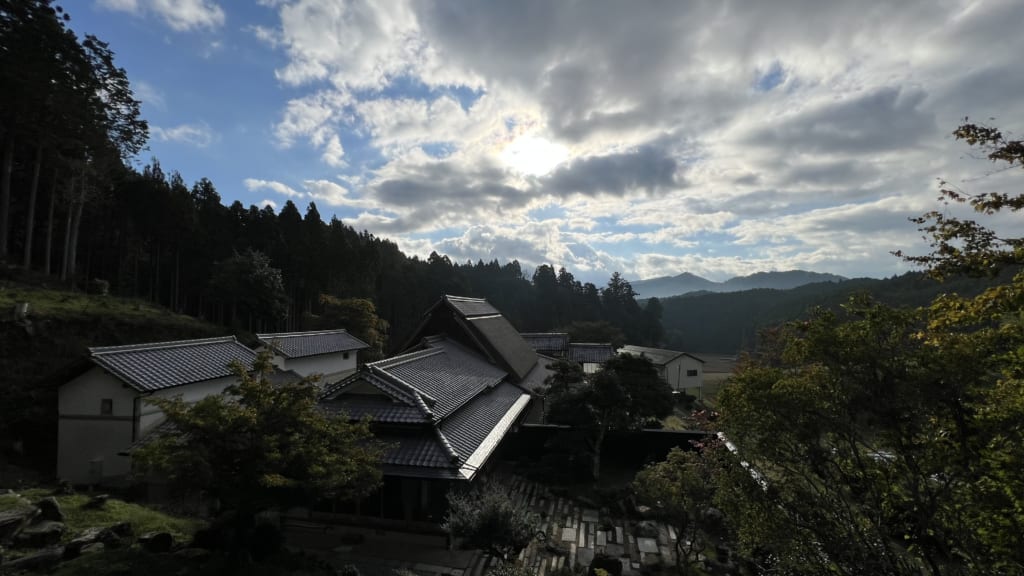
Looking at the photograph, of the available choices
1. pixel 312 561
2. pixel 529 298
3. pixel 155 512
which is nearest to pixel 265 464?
pixel 312 561

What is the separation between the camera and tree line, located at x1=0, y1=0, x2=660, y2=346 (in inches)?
935

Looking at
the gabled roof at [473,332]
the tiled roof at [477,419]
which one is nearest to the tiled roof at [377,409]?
the tiled roof at [477,419]

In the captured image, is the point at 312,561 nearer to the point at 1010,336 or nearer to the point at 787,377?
the point at 787,377

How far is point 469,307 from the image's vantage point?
27078 millimetres

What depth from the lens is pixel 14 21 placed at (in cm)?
2239

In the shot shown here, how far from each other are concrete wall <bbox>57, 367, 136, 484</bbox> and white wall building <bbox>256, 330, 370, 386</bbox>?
7.76m

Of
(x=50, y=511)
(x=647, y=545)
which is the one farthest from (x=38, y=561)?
(x=647, y=545)

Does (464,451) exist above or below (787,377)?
below

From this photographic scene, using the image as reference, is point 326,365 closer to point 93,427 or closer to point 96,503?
point 93,427

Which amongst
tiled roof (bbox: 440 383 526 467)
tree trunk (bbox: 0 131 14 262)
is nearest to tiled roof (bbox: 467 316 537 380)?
tiled roof (bbox: 440 383 526 467)

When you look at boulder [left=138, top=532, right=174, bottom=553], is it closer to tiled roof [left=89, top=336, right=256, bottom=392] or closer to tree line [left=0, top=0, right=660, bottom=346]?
→ tiled roof [left=89, top=336, right=256, bottom=392]

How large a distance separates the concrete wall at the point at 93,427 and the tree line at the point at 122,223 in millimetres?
16836

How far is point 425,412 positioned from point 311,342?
1852 centimetres

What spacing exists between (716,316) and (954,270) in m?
112
